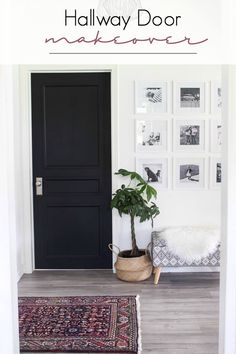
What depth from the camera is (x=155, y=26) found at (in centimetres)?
206

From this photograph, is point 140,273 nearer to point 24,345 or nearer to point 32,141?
point 24,345

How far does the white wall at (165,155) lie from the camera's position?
414 cm

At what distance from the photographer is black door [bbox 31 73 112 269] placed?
166 inches

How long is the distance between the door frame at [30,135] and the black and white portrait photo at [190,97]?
689 millimetres

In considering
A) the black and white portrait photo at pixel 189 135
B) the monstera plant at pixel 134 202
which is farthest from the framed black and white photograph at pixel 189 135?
the monstera plant at pixel 134 202

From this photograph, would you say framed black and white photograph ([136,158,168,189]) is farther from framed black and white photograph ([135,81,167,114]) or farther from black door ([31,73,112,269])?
framed black and white photograph ([135,81,167,114])

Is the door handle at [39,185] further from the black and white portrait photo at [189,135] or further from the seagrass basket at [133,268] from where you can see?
the black and white portrait photo at [189,135]

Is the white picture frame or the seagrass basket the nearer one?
the seagrass basket

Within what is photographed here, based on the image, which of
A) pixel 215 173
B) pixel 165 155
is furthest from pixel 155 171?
pixel 215 173

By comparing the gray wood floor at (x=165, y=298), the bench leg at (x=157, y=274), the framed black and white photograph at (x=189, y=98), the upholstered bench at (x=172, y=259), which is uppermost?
the framed black and white photograph at (x=189, y=98)
